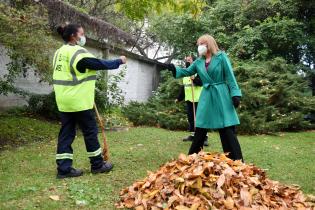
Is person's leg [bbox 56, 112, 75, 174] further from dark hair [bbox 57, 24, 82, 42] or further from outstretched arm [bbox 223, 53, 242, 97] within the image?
outstretched arm [bbox 223, 53, 242, 97]

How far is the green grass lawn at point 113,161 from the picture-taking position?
189 inches

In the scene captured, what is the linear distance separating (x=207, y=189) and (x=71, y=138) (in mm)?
2242

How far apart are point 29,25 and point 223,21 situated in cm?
1166

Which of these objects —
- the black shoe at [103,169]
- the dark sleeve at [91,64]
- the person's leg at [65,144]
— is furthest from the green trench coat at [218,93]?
the person's leg at [65,144]

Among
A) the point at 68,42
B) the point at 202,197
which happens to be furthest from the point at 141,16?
the point at 202,197

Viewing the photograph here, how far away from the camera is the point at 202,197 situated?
14.1 feet

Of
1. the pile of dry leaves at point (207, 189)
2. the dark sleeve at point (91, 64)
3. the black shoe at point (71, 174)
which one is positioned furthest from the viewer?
the black shoe at point (71, 174)

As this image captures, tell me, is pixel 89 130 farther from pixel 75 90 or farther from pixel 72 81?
pixel 72 81

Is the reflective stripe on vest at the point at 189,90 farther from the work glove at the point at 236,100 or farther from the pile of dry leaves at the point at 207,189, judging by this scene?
the pile of dry leaves at the point at 207,189

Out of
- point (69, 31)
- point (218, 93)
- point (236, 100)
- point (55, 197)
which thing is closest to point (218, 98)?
point (218, 93)

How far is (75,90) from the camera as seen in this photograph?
554cm

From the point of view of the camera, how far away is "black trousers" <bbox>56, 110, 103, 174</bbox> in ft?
18.7

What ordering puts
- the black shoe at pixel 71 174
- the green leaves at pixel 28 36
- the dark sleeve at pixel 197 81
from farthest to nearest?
1. the dark sleeve at pixel 197 81
2. the green leaves at pixel 28 36
3. the black shoe at pixel 71 174

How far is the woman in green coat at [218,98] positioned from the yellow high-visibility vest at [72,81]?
165 centimetres
